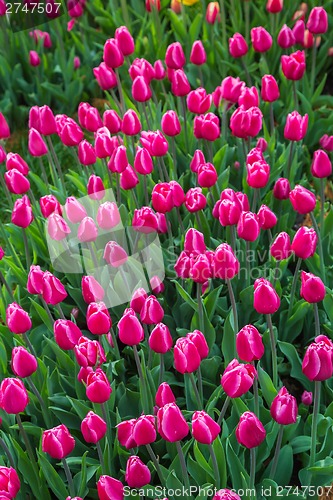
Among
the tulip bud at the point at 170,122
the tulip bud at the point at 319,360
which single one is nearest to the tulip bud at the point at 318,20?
the tulip bud at the point at 170,122

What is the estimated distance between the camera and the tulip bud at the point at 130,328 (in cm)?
178

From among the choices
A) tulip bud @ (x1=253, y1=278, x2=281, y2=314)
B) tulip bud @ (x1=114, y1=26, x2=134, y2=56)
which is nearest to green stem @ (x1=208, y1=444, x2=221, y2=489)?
tulip bud @ (x1=253, y1=278, x2=281, y2=314)

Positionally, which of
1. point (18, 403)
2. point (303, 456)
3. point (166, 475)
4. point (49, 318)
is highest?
point (18, 403)

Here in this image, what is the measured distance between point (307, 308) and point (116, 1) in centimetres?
273

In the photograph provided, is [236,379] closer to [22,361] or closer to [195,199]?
[22,361]

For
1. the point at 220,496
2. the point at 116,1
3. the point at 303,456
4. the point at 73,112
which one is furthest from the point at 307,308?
the point at 116,1

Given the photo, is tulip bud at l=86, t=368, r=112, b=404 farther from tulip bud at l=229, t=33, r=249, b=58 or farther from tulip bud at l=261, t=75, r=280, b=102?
tulip bud at l=229, t=33, r=249, b=58

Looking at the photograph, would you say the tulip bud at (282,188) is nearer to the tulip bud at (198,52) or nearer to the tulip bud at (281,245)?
the tulip bud at (281,245)

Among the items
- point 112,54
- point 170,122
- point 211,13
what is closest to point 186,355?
point 170,122

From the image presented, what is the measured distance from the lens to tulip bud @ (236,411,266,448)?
1665 mm

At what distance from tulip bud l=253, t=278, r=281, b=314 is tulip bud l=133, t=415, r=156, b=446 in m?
0.38

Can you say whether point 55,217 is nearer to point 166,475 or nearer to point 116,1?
point 166,475

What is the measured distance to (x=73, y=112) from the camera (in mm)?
4383

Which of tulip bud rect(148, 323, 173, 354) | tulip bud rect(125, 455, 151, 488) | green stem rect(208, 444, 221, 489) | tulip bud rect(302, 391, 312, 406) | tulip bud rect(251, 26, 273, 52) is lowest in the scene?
tulip bud rect(302, 391, 312, 406)
